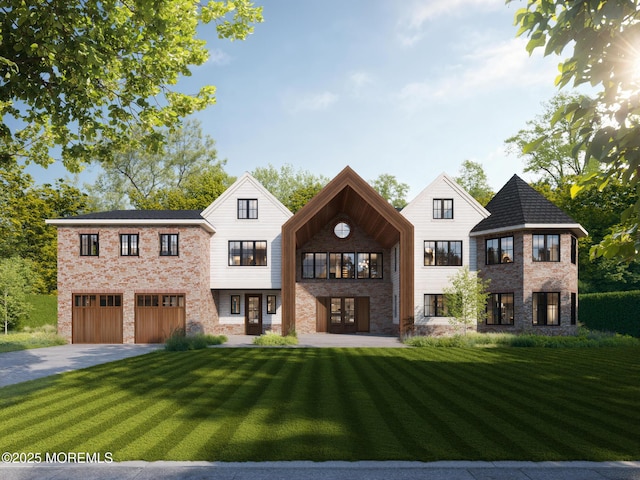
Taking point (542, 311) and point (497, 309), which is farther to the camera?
point (497, 309)

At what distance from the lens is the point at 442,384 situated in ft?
41.3

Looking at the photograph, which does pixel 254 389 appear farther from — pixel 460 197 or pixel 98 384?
pixel 460 197

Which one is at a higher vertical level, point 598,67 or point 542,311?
point 598,67

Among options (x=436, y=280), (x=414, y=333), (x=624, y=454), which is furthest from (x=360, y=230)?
(x=624, y=454)

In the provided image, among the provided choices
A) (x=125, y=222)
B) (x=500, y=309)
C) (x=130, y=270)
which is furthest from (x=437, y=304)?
(x=125, y=222)

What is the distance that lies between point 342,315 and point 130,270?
14027 mm

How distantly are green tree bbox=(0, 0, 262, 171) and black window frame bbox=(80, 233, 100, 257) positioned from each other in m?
12.8

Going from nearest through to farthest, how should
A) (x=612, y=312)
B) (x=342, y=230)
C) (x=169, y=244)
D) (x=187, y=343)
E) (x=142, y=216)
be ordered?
1. (x=187, y=343)
2. (x=169, y=244)
3. (x=142, y=216)
4. (x=612, y=312)
5. (x=342, y=230)

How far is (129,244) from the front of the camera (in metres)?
27.1

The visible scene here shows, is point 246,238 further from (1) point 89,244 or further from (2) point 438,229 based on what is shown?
(2) point 438,229

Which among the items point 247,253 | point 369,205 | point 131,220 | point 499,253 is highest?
point 369,205

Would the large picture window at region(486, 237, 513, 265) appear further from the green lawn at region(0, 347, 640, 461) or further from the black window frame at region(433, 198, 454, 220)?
the green lawn at region(0, 347, 640, 461)

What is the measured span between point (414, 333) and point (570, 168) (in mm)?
30525

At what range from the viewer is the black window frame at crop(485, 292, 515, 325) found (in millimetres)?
27719
